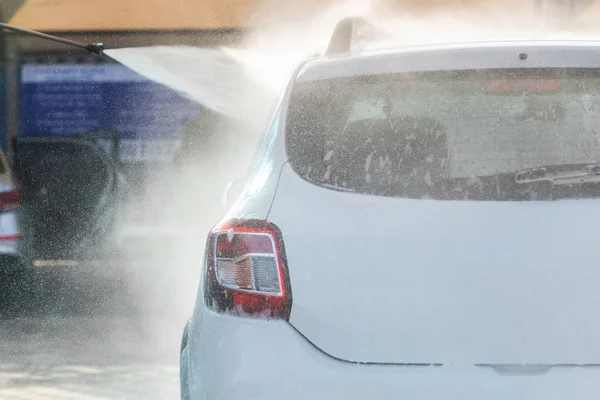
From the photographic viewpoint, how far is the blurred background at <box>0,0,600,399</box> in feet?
49.5

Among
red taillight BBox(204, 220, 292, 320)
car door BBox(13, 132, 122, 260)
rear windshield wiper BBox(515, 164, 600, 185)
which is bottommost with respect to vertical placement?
car door BBox(13, 132, 122, 260)

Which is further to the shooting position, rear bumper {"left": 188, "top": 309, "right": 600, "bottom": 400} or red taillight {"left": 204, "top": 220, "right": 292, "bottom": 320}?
red taillight {"left": 204, "top": 220, "right": 292, "bottom": 320}

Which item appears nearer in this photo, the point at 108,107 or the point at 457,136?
the point at 457,136

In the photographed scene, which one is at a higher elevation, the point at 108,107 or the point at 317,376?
the point at 317,376

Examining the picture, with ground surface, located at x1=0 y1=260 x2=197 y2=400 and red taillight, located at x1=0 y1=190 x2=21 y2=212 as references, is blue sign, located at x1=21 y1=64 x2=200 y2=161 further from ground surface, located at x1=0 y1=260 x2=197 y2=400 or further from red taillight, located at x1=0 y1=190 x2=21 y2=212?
red taillight, located at x1=0 y1=190 x2=21 y2=212

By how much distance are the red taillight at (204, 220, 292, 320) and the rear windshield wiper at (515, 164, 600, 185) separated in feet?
2.13

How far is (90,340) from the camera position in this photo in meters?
10.2

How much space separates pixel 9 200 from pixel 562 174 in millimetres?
9037

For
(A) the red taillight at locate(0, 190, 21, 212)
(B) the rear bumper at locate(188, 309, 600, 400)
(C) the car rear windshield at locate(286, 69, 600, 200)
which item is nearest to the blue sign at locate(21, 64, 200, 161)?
(A) the red taillight at locate(0, 190, 21, 212)

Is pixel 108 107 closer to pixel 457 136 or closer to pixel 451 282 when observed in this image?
pixel 457 136

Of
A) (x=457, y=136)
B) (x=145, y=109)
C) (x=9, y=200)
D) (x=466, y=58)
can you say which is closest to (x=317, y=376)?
(x=457, y=136)

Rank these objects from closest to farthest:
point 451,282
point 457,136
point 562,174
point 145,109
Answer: point 451,282, point 562,174, point 457,136, point 145,109

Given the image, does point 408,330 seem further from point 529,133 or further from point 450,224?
point 529,133

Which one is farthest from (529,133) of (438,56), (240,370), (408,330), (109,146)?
(109,146)
